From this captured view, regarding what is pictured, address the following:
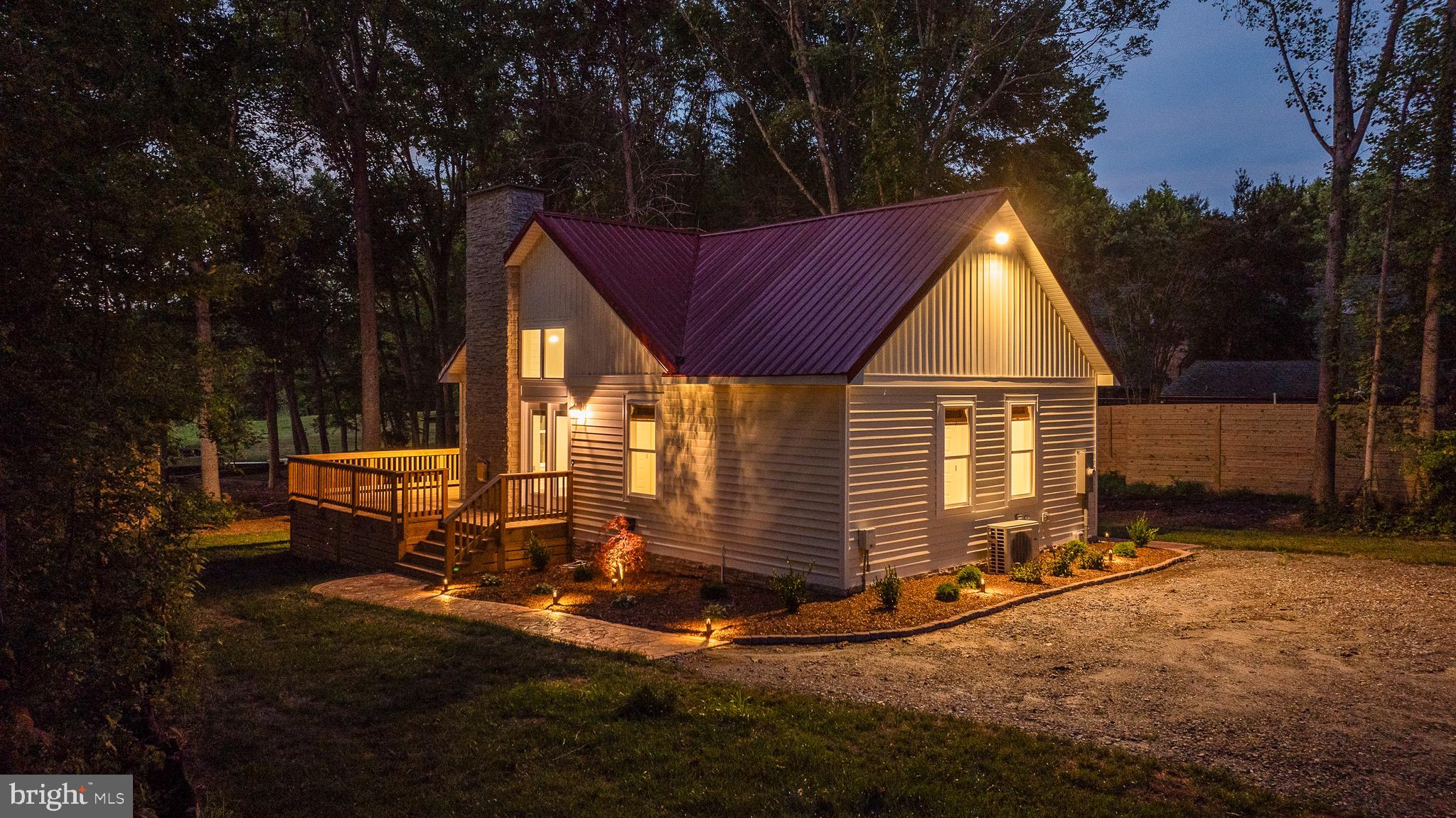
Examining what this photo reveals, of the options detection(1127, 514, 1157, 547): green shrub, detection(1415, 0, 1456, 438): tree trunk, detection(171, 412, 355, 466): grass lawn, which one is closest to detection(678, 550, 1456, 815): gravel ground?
detection(1127, 514, 1157, 547): green shrub

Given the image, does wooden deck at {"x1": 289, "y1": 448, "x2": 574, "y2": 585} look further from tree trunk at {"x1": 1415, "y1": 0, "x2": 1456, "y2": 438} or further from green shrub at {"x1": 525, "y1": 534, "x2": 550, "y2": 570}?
tree trunk at {"x1": 1415, "y1": 0, "x2": 1456, "y2": 438}

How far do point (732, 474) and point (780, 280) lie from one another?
12.1 ft

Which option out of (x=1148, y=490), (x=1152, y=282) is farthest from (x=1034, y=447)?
(x=1152, y=282)

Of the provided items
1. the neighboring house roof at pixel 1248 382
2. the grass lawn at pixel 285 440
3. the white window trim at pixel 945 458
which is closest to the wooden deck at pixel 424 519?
the white window trim at pixel 945 458

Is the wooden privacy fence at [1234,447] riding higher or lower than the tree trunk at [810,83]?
lower

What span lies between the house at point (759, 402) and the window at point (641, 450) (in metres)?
0.03

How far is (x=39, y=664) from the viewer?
5.18 m

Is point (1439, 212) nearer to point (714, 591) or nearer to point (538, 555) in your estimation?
point (714, 591)

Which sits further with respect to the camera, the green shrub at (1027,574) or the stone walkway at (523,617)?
the green shrub at (1027,574)

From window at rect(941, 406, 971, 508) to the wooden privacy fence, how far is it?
866 centimetres

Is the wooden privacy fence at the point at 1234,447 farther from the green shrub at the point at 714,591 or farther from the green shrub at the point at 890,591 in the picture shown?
the green shrub at the point at 714,591

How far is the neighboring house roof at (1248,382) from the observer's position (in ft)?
106

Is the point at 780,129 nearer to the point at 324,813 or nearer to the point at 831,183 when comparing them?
the point at 831,183

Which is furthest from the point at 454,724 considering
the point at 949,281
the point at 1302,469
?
the point at 1302,469
